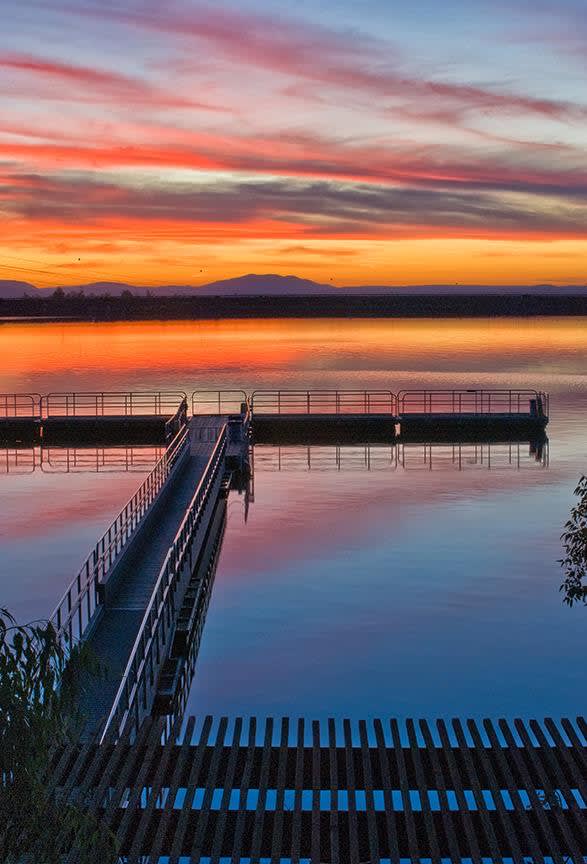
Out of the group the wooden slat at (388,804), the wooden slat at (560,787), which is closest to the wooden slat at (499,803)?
the wooden slat at (560,787)

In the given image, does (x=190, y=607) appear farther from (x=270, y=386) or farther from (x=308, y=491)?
(x=270, y=386)

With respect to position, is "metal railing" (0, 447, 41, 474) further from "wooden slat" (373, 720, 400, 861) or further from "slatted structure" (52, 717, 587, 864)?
"wooden slat" (373, 720, 400, 861)

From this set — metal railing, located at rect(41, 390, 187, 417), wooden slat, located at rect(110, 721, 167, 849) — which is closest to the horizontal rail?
metal railing, located at rect(41, 390, 187, 417)

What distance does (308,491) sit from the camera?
119 feet

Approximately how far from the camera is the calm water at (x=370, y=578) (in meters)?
17.8

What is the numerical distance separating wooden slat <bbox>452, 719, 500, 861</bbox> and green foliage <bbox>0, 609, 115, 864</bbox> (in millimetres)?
2946

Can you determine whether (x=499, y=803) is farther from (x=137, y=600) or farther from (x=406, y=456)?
(x=406, y=456)

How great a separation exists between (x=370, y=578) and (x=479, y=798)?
1655 centimetres

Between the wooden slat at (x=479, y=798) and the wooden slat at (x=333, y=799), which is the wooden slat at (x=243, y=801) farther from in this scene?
the wooden slat at (x=479, y=798)

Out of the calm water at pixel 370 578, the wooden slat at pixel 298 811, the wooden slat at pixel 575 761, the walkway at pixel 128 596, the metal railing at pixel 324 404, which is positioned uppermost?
the wooden slat at pixel 575 761

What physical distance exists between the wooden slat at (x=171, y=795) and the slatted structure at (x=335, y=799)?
11mm

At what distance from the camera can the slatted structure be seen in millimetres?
7383

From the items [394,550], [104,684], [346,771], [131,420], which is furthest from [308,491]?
[346,771]

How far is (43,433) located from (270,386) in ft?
119
